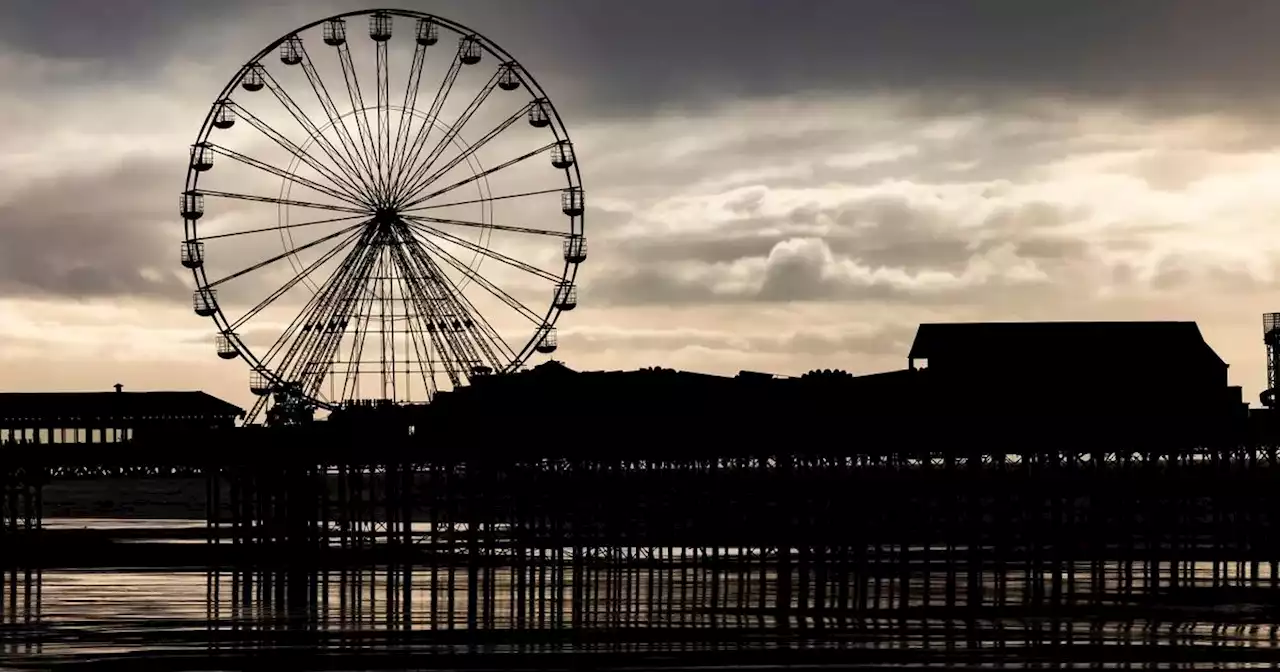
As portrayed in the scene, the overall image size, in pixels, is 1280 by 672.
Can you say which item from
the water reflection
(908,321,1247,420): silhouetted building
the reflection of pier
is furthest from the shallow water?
(908,321,1247,420): silhouetted building

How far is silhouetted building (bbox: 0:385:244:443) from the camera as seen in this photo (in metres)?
126

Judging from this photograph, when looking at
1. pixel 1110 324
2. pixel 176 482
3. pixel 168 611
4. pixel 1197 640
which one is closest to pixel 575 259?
→ pixel 1110 324

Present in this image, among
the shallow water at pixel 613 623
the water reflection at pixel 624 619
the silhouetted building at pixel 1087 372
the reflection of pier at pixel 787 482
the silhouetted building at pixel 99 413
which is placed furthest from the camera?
the silhouetted building at pixel 99 413

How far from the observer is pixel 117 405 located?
13462 cm

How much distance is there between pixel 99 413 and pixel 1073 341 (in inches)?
2913

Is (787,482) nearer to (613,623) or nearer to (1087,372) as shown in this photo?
(1087,372)

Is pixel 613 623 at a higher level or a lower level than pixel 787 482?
lower

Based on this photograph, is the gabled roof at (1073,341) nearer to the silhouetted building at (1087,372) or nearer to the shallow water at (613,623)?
the silhouetted building at (1087,372)

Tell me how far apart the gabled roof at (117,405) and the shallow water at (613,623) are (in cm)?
7270

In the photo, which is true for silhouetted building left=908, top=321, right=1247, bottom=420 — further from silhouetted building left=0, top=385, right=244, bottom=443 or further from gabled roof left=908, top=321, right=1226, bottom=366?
silhouetted building left=0, top=385, right=244, bottom=443

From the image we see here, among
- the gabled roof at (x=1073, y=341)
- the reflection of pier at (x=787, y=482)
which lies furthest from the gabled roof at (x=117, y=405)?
the gabled roof at (x=1073, y=341)

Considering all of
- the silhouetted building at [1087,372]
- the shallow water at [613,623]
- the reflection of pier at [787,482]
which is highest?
the silhouetted building at [1087,372]

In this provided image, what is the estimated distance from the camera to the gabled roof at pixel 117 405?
132375mm

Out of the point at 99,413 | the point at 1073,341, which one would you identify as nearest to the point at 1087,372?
the point at 1073,341
